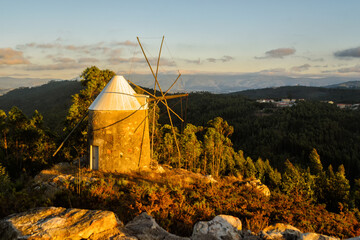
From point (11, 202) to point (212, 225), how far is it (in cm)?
543

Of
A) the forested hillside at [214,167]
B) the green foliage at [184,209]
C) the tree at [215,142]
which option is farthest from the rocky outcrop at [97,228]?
the tree at [215,142]

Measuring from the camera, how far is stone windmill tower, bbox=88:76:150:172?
13.3 meters

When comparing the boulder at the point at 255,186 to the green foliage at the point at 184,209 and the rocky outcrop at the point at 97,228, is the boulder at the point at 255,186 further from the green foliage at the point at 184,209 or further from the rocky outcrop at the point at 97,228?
the rocky outcrop at the point at 97,228

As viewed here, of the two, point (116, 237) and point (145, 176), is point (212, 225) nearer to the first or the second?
point (116, 237)

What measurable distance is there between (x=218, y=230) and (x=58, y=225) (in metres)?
3.61

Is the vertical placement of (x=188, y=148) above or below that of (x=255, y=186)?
below

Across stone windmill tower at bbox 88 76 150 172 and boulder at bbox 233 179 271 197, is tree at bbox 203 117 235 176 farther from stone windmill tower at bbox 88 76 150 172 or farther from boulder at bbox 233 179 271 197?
stone windmill tower at bbox 88 76 150 172

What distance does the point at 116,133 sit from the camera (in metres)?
13.3

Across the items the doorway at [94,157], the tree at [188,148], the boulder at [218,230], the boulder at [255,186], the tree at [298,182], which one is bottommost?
the tree at [298,182]

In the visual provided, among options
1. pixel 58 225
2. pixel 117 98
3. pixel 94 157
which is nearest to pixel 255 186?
pixel 94 157

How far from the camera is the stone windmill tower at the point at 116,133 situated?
523 inches

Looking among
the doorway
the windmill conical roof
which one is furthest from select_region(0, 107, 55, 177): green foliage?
the windmill conical roof

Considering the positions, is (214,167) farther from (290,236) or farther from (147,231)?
(147,231)

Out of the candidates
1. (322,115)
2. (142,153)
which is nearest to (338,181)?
(142,153)
